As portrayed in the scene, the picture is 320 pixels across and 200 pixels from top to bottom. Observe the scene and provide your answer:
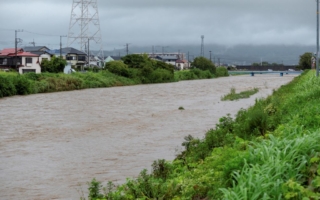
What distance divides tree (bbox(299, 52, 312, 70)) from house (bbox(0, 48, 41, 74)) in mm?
71689

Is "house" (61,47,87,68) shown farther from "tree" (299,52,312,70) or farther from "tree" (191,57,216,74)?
"tree" (299,52,312,70)

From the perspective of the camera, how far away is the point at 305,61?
120 metres

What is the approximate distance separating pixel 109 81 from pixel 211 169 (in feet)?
168

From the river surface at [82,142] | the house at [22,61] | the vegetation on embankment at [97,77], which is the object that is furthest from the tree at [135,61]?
the river surface at [82,142]

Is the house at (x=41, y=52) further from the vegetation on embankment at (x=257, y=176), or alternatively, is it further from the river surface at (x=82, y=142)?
the vegetation on embankment at (x=257, y=176)

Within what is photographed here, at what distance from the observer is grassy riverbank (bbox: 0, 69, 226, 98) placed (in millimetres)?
41688

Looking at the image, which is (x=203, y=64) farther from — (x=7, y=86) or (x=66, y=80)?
(x=7, y=86)

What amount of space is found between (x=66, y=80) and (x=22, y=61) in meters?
19.1

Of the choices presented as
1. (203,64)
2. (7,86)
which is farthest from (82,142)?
(203,64)

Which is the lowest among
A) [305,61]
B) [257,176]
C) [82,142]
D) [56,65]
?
[82,142]

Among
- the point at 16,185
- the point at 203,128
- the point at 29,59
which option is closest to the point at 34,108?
the point at 203,128

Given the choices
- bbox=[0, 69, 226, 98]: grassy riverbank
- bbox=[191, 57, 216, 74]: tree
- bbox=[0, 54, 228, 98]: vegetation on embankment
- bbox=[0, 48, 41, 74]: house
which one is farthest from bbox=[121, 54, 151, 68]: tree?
bbox=[191, 57, 216, 74]: tree

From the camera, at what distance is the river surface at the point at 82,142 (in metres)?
10.8

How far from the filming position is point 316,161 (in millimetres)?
5043
